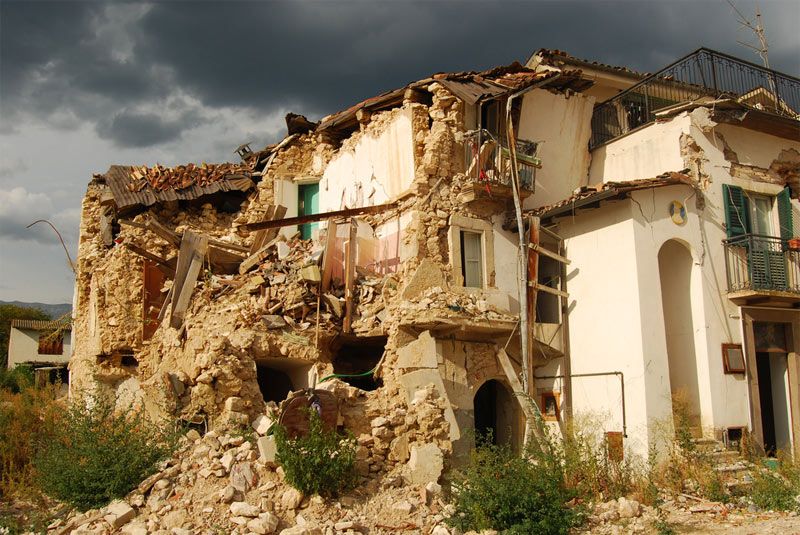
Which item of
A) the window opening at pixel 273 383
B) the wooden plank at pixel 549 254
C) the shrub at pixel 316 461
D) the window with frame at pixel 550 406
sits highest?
the wooden plank at pixel 549 254

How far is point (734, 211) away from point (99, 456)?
44.0 feet

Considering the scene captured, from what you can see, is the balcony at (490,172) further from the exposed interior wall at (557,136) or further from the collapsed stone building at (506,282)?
the exposed interior wall at (557,136)

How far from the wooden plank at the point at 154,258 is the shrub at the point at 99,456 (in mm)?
5030

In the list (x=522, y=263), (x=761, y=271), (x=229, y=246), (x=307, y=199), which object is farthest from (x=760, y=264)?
(x=229, y=246)

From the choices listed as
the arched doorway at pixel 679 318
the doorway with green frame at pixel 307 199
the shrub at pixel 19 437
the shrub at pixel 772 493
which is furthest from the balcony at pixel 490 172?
the shrub at pixel 19 437

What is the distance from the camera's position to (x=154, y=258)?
55.3 feet

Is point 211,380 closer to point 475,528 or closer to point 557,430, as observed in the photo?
point 475,528

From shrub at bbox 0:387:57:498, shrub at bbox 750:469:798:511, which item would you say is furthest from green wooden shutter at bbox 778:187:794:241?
shrub at bbox 0:387:57:498

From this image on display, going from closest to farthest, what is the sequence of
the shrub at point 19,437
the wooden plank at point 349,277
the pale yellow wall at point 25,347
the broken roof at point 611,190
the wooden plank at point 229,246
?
the shrub at point 19,437 → the broken roof at point 611,190 → the wooden plank at point 349,277 → the wooden plank at point 229,246 → the pale yellow wall at point 25,347

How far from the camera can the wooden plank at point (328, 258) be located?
14539 millimetres

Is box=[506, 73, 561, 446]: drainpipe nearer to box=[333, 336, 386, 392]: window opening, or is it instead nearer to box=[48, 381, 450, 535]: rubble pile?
box=[48, 381, 450, 535]: rubble pile

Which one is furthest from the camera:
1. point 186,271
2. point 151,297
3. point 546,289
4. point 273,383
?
point 151,297

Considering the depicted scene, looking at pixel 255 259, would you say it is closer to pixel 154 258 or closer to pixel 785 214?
pixel 154 258

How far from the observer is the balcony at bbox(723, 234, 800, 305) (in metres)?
14.4
